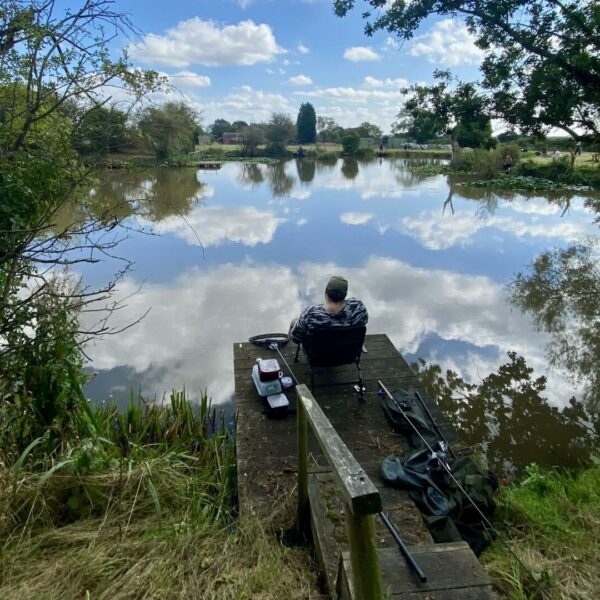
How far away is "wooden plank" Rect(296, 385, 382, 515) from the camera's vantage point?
1.04m

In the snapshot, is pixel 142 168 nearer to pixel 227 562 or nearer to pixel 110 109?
pixel 110 109

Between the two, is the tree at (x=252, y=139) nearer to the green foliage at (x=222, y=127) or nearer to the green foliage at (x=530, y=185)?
the green foliage at (x=222, y=127)

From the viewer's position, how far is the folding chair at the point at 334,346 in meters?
3.35

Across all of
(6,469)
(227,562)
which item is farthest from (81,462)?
(227,562)

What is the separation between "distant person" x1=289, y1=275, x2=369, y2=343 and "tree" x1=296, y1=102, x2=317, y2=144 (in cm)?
6496

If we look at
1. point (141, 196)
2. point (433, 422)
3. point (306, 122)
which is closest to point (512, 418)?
point (433, 422)

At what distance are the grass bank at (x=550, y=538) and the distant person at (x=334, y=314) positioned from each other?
1.57 meters

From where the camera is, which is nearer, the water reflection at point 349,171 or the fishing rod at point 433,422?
the fishing rod at point 433,422

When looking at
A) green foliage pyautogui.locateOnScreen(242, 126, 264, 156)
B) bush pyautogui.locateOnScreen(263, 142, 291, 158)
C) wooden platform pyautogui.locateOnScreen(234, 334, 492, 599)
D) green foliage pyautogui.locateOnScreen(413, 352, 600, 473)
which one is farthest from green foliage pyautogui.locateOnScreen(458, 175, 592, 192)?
green foliage pyautogui.locateOnScreen(242, 126, 264, 156)

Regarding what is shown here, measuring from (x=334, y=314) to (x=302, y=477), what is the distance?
5.40ft

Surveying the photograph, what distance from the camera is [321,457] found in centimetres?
278

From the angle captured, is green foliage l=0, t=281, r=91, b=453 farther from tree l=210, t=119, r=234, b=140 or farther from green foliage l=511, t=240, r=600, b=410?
tree l=210, t=119, r=234, b=140

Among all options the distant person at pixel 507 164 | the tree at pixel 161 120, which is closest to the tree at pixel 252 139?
the distant person at pixel 507 164

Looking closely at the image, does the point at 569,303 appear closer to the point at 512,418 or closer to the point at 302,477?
the point at 512,418
